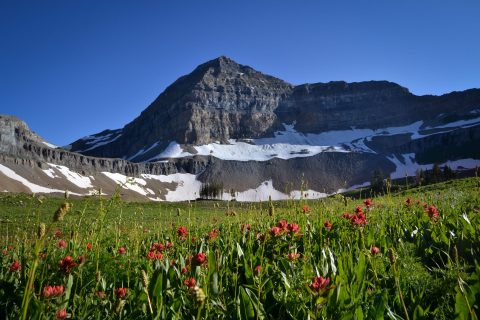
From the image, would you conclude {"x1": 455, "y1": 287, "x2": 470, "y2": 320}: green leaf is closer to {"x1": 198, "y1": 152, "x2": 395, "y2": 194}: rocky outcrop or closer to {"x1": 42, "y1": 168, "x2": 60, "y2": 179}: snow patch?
{"x1": 42, "y1": 168, "x2": 60, "y2": 179}: snow patch

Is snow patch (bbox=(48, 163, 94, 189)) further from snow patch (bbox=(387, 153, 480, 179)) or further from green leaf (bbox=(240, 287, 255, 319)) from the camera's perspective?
green leaf (bbox=(240, 287, 255, 319))

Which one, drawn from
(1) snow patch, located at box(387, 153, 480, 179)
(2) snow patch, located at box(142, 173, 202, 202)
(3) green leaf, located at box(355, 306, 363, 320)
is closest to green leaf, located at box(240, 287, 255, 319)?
(3) green leaf, located at box(355, 306, 363, 320)

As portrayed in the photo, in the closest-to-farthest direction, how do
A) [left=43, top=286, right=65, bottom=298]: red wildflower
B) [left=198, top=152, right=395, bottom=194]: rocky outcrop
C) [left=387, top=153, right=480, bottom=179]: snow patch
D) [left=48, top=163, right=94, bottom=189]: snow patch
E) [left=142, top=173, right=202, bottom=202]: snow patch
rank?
[left=43, top=286, right=65, bottom=298]: red wildflower
[left=48, top=163, right=94, bottom=189]: snow patch
[left=142, top=173, right=202, bottom=202]: snow patch
[left=387, top=153, right=480, bottom=179]: snow patch
[left=198, top=152, right=395, bottom=194]: rocky outcrop

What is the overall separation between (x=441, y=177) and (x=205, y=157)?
112 meters

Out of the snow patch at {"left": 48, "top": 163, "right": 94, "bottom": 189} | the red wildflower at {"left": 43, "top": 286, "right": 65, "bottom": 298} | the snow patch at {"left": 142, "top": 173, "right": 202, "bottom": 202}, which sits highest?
the red wildflower at {"left": 43, "top": 286, "right": 65, "bottom": 298}

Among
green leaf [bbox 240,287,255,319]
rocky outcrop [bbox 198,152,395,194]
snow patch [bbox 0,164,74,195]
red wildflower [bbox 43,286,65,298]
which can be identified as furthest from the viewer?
rocky outcrop [bbox 198,152,395,194]

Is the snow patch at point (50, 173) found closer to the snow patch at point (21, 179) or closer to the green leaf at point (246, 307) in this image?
the snow patch at point (21, 179)

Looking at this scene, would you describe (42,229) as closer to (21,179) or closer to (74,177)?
(21,179)

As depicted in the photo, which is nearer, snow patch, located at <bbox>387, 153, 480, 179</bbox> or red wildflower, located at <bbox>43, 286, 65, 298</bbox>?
red wildflower, located at <bbox>43, 286, 65, 298</bbox>

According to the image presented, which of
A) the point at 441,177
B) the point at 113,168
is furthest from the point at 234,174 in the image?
the point at 441,177

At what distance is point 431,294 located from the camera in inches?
128

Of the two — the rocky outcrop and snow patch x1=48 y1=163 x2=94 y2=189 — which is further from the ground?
snow patch x1=48 y1=163 x2=94 y2=189

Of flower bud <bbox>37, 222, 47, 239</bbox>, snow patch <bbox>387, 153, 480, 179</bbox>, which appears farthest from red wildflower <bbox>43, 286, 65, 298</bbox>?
snow patch <bbox>387, 153, 480, 179</bbox>

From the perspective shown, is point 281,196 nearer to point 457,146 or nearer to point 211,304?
point 457,146
